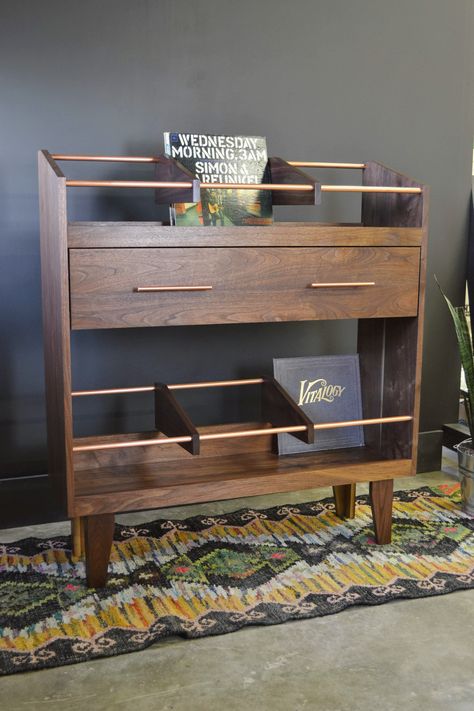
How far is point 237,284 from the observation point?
1898mm

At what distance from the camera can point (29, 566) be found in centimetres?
Answer: 203

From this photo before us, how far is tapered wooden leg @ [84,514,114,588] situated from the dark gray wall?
0.55 m

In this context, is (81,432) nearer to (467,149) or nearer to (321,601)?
(321,601)

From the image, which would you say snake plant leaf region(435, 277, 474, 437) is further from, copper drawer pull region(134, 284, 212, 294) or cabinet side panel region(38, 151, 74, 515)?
cabinet side panel region(38, 151, 74, 515)

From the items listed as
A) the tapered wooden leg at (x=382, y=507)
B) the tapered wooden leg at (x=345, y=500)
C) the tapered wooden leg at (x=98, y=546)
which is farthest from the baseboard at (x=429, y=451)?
the tapered wooden leg at (x=98, y=546)

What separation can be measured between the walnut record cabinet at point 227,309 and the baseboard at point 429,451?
24.4 inches

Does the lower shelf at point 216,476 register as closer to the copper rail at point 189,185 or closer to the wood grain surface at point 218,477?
the wood grain surface at point 218,477

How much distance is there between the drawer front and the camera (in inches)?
70.2

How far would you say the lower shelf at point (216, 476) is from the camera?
189cm

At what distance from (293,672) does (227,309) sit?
849 mm

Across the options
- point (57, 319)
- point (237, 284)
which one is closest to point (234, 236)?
point (237, 284)

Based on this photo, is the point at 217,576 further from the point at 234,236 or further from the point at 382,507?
the point at 234,236

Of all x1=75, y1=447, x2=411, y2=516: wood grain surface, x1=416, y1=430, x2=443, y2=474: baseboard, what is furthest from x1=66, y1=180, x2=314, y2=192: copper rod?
x1=416, y1=430, x2=443, y2=474: baseboard

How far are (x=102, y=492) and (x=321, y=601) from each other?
60 cm
